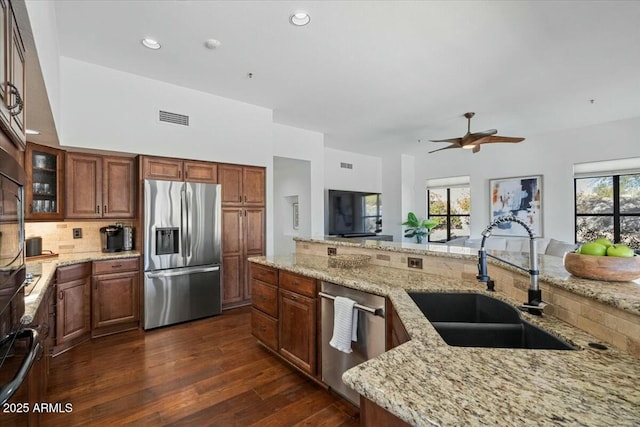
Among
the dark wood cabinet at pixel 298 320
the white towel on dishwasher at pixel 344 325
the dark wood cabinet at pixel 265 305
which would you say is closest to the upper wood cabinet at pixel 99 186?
the dark wood cabinet at pixel 265 305

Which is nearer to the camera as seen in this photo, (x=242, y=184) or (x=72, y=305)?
(x=72, y=305)

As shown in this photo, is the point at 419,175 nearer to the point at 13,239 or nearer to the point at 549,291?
the point at 549,291

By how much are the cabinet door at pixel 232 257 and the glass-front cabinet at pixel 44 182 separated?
5.61 feet

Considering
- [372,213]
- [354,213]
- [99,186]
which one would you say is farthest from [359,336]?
[372,213]

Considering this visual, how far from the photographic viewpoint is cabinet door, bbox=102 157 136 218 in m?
3.34

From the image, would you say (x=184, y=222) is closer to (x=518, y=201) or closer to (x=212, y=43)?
(x=212, y=43)

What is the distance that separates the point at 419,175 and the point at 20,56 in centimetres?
733

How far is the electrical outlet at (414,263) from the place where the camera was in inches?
89.5

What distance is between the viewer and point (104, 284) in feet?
10.4

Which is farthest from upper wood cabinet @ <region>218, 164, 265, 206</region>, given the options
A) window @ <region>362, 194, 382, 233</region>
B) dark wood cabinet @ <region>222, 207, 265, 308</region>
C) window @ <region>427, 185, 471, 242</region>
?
window @ <region>427, 185, 471, 242</region>

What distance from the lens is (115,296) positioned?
10.6ft

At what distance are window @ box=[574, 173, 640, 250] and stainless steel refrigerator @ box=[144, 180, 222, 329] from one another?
20.4 feet

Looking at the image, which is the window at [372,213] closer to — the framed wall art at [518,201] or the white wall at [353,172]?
the white wall at [353,172]

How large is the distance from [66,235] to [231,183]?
6.38 feet
